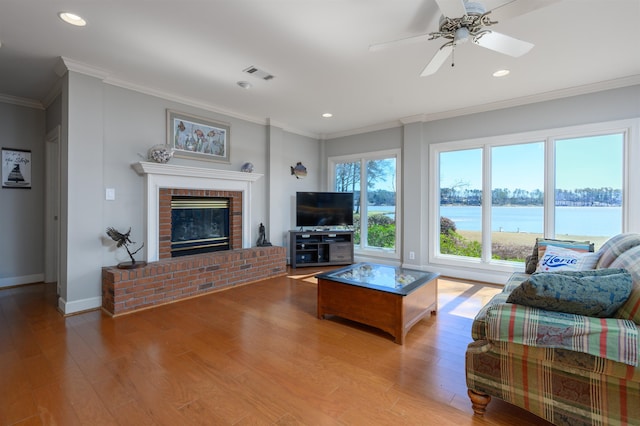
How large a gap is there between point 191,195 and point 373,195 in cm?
326

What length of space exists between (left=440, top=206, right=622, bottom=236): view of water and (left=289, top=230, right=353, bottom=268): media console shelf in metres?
1.78

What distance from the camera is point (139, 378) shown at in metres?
1.91

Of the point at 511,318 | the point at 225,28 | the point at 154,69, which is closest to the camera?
the point at 511,318

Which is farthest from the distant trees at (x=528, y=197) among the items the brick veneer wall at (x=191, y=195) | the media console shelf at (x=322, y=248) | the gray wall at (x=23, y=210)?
the gray wall at (x=23, y=210)

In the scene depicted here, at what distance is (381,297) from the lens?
250 cm

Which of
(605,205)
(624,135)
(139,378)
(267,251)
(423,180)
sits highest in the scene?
(624,135)

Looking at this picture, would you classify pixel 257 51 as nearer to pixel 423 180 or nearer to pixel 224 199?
pixel 224 199

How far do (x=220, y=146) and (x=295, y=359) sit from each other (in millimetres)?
3361

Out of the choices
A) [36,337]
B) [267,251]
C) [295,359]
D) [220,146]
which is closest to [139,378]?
[295,359]

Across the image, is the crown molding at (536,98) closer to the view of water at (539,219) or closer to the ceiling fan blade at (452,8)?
the view of water at (539,219)

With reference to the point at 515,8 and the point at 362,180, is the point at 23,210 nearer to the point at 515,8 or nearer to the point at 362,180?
the point at 362,180

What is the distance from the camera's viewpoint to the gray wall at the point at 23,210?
385 cm

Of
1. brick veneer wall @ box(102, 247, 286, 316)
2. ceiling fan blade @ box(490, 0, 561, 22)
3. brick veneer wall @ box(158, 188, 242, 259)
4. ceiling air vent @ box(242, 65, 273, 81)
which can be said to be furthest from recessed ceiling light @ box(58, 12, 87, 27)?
ceiling fan blade @ box(490, 0, 561, 22)

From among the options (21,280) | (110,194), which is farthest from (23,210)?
(110,194)
